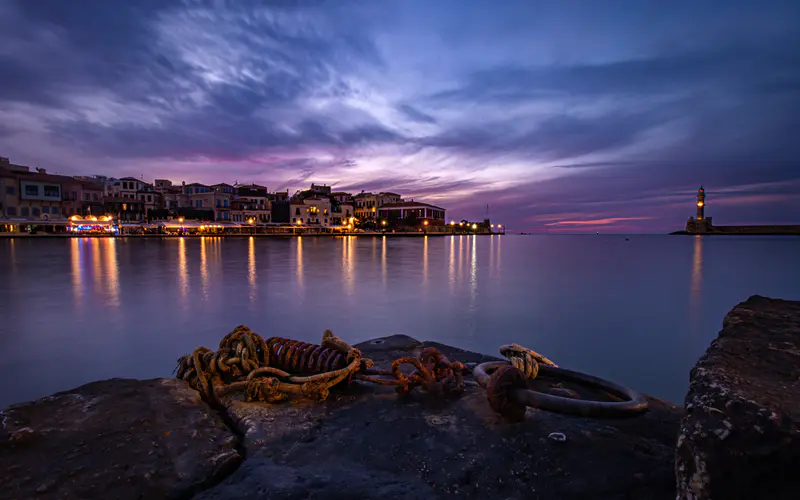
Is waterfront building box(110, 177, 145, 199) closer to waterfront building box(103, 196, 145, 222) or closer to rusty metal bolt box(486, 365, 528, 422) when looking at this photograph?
waterfront building box(103, 196, 145, 222)

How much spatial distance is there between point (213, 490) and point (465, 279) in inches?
584

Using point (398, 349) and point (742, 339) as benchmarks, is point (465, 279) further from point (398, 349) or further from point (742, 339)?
A: point (742, 339)

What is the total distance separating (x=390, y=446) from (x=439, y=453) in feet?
0.96

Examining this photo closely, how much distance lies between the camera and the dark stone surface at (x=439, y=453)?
167 centimetres

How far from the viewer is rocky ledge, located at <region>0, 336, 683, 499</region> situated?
167 centimetres

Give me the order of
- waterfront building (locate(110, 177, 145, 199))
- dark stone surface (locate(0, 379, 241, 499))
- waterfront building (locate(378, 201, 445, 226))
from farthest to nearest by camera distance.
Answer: waterfront building (locate(378, 201, 445, 226)) → waterfront building (locate(110, 177, 145, 199)) → dark stone surface (locate(0, 379, 241, 499))

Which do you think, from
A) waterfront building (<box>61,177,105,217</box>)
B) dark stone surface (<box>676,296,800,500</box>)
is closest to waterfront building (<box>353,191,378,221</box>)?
waterfront building (<box>61,177,105,217</box>)

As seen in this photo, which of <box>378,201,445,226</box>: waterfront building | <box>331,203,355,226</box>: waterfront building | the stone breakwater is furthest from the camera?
<box>378,201,445,226</box>: waterfront building

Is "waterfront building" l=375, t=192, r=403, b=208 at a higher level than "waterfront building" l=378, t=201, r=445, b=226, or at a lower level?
higher

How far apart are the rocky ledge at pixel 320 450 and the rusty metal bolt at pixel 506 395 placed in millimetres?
68

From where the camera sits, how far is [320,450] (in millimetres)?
2045

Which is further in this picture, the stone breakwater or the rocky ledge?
the rocky ledge

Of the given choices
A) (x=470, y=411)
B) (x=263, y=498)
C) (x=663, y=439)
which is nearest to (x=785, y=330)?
(x=663, y=439)

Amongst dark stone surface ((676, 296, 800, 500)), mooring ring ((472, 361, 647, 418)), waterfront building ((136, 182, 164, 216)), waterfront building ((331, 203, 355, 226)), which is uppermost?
waterfront building ((136, 182, 164, 216))
